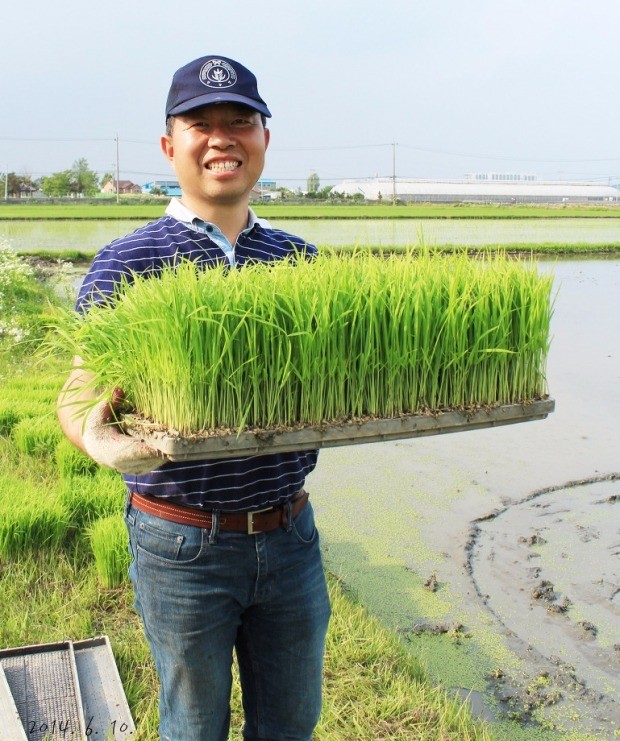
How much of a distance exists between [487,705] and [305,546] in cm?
138

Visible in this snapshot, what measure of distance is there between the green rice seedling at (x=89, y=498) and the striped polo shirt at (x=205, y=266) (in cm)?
184

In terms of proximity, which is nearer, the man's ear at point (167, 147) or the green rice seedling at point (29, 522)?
the man's ear at point (167, 147)

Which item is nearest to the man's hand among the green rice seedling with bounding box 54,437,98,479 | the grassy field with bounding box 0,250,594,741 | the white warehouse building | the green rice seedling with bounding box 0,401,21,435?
the grassy field with bounding box 0,250,594,741

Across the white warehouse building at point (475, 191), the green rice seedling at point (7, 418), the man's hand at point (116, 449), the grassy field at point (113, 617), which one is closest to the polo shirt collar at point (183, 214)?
the grassy field at point (113, 617)

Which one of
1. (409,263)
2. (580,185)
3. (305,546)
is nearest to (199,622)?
(305,546)

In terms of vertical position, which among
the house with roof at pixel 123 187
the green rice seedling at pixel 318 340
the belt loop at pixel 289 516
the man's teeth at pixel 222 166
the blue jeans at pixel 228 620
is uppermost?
the house with roof at pixel 123 187

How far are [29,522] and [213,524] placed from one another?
188cm

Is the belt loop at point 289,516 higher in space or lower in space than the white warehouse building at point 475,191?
lower

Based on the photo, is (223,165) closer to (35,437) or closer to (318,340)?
(318,340)

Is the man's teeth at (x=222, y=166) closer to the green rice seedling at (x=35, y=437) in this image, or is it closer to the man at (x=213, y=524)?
the man at (x=213, y=524)

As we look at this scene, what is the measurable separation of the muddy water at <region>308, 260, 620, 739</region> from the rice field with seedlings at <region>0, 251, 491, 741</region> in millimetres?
240

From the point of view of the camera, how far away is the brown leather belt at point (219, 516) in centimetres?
147

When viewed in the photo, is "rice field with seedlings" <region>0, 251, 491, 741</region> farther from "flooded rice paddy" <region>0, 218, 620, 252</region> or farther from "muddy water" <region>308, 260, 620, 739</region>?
"flooded rice paddy" <region>0, 218, 620, 252</region>

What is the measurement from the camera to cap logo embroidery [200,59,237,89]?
158 centimetres
